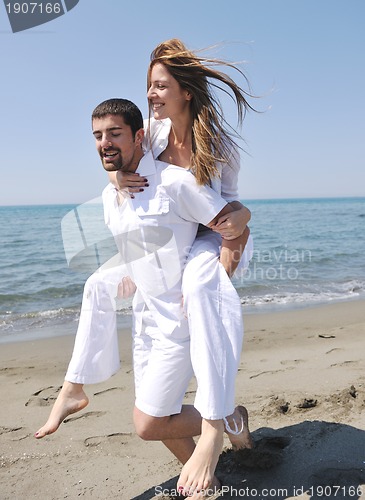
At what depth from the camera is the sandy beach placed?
2.70 meters

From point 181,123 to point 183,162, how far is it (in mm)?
214

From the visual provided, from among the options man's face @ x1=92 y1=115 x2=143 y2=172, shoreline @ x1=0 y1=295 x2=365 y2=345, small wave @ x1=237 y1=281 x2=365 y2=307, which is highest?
man's face @ x1=92 y1=115 x2=143 y2=172

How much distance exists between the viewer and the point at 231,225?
238 centimetres

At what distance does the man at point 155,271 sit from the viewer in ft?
7.88

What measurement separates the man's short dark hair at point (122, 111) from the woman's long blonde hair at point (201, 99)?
181 mm

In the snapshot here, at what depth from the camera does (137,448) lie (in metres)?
3.12

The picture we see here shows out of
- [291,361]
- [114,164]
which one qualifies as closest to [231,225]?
[114,164]

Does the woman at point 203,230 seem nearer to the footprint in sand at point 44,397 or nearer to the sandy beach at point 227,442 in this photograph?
the sandy beach at point 227,442

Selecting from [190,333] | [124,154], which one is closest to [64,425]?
[190,333]

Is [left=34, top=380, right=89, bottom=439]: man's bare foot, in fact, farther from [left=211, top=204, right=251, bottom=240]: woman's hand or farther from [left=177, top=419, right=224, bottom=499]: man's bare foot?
[left=211, top=204, right=251, bottom=240]: woman's hand

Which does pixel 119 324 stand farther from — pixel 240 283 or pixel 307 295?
pixel 307 295

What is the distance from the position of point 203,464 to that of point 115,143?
1575 mm

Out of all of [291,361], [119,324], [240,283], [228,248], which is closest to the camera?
[228,248]

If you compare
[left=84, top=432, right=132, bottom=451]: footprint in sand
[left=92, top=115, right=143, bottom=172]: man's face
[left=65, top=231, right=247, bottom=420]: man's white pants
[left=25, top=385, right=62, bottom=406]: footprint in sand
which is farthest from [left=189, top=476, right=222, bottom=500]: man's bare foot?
[left=25, top=385, right=62, bottom=406]: footprint in sand
